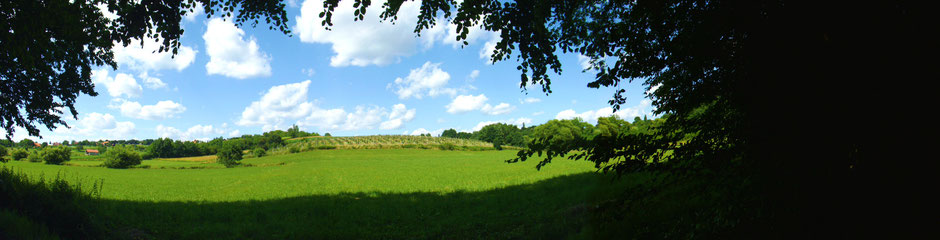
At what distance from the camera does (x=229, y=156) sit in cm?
5609

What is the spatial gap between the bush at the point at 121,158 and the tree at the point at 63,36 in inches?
2236

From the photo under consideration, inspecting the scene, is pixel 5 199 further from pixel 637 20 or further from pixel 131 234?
pixel 637 20

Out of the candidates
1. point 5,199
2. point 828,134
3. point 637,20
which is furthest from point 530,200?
point 5,199

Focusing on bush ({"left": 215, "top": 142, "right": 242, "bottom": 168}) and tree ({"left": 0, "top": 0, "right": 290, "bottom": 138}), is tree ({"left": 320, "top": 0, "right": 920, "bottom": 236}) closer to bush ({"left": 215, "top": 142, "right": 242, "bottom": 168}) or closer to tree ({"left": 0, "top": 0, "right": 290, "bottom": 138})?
tree ({"left": 0, "top": 0, "right": 290, "bottom": 138})

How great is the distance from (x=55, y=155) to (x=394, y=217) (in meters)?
81.3

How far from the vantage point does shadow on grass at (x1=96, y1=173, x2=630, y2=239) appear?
835 cm

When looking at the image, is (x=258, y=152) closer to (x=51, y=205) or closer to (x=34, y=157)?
(x=34, y=157)

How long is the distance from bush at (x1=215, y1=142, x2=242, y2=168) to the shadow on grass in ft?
158

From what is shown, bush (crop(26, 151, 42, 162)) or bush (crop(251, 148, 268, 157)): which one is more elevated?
bush (crop(26, 151, 42, 162))

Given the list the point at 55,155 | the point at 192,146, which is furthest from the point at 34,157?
the point at 192,146

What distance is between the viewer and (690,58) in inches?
96.1

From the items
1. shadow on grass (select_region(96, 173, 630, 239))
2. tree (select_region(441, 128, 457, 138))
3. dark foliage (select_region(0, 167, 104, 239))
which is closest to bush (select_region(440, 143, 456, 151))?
tree (select_region(441, 128, 457, 138))

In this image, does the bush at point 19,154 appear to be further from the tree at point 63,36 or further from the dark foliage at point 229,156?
the tree at point 63,36

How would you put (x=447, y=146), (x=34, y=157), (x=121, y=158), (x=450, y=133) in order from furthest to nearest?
1. (x=450, y=133)
2. (x=447, y=146)
3. (x=34, y=157)
4. (x=121, y=158)
